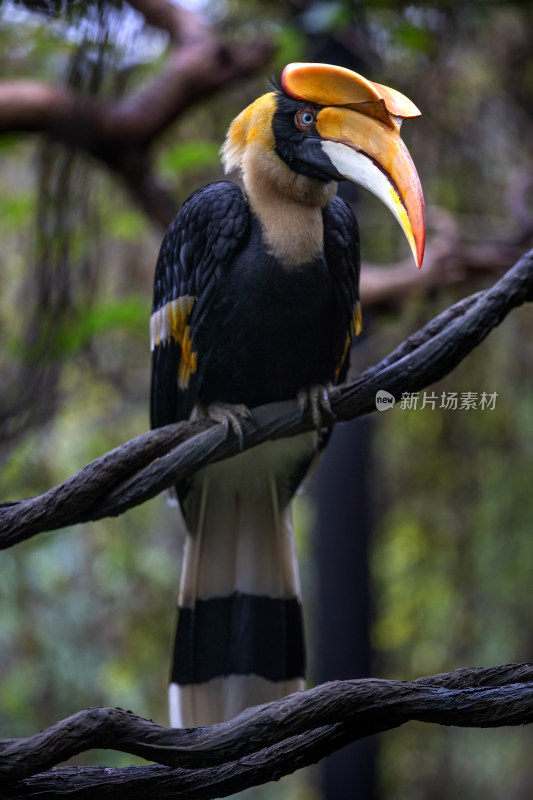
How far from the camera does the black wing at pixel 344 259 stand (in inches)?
35.5

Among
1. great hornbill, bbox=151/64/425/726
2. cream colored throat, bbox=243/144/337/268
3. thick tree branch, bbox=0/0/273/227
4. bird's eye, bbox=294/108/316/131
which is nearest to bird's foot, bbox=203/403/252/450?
great hornbill, bbox=151/64/425/726

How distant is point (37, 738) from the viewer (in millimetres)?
666

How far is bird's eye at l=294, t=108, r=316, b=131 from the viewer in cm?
78

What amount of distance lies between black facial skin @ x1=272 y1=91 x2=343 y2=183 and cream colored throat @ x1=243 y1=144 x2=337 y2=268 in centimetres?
1

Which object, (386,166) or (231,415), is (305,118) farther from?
(231,415)

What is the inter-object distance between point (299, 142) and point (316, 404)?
0.26m

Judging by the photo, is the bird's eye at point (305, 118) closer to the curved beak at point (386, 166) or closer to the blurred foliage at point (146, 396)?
the curved beak at point (386, 166)

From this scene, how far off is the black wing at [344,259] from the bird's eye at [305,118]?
9 centimetres

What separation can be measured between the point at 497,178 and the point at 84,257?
1681 mm

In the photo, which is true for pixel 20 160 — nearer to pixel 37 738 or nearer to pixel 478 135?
pixel 478 135

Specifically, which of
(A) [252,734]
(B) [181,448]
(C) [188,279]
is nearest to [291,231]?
(C) [188,279]

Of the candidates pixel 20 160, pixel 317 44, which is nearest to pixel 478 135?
pixel 317 44

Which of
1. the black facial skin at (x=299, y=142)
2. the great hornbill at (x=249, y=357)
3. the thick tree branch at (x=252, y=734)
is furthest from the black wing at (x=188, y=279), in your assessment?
the thick tree branch at (x=252, y=734)

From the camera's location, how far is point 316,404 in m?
0.87
